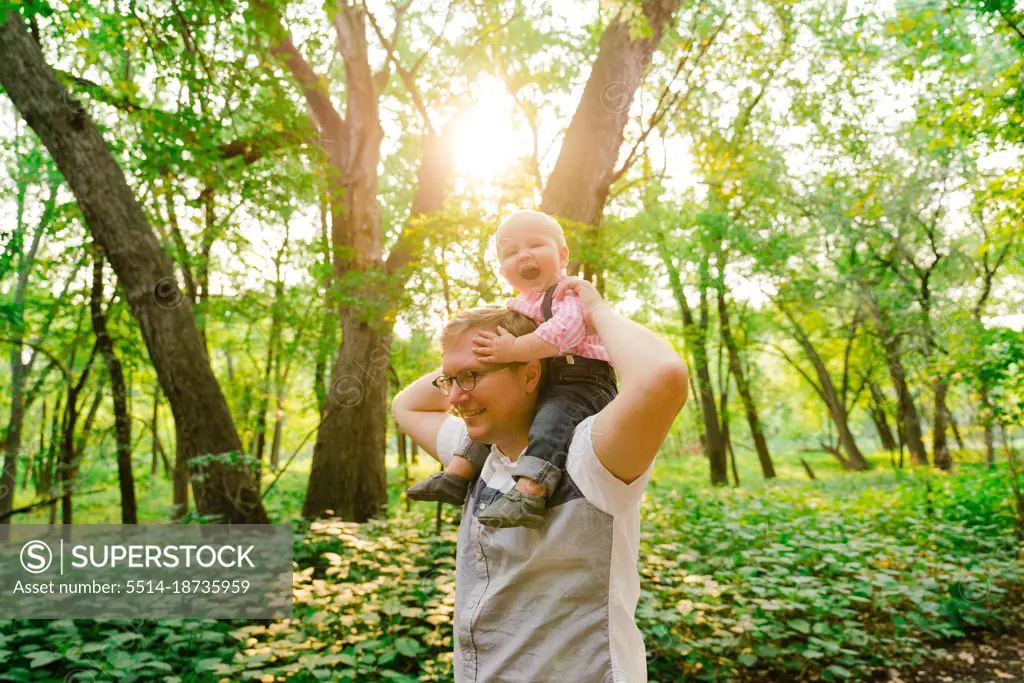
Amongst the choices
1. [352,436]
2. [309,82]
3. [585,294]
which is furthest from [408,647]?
[309,82]

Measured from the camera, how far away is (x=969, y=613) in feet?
16.4

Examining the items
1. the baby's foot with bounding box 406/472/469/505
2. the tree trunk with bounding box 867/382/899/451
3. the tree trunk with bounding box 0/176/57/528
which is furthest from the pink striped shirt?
the tree trunk with bounding box 867/382/899/451

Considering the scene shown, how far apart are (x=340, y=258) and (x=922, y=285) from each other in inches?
536

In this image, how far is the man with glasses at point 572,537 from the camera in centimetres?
121

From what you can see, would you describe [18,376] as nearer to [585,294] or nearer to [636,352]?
[585,294]

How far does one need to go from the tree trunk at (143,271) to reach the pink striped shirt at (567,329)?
4.75m

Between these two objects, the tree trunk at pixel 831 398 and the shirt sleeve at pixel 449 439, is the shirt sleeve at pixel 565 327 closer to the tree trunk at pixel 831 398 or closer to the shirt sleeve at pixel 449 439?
the shirt sleeve at pixel 449 439

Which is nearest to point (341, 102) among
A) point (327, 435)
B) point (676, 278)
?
point (327, 435)

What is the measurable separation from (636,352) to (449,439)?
804mm

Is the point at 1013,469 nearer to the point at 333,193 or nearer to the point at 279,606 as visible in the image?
the point at 279,606

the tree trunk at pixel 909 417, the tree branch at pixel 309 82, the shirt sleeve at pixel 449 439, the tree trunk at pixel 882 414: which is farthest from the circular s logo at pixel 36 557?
the tree trunk at pixel 882 414

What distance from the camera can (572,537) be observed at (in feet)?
4.28

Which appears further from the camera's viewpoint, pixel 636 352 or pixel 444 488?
pixel 444 488

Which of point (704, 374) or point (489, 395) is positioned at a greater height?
point (704, 374)
